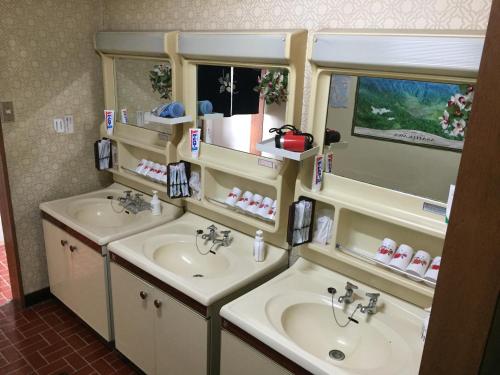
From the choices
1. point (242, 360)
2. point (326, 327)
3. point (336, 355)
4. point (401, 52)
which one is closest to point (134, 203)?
point (242, 360)

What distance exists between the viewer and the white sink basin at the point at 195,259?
1811 millimetres

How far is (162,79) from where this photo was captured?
8.17ft

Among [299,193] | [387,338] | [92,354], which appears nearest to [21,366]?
[92,354]

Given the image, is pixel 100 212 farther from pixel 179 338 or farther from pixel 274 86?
pixel 274 86

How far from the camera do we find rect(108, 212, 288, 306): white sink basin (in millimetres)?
1811

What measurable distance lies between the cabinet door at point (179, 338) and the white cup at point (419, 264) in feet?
2.89

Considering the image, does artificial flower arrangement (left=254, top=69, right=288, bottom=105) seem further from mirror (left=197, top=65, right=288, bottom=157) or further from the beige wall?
the beige wall

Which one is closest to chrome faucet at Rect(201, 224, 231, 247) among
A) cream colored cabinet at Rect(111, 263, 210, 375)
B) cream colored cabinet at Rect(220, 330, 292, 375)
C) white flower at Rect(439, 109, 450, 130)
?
cream colored cabinet at Rect(111, 263, 210, 375)

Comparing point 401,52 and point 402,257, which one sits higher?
point 401,52

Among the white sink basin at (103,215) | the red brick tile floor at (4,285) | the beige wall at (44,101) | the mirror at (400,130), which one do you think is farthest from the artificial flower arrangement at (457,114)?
the red brick tile floor at (4,285)

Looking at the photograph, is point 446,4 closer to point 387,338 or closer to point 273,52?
point 273,52

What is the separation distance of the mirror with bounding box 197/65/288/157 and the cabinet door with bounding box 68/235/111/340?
97cm

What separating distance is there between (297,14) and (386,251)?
113cm

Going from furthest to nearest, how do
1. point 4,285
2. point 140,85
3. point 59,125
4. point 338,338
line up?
point 4,285 → point 59,125 → point 140,85 → point 338,338
